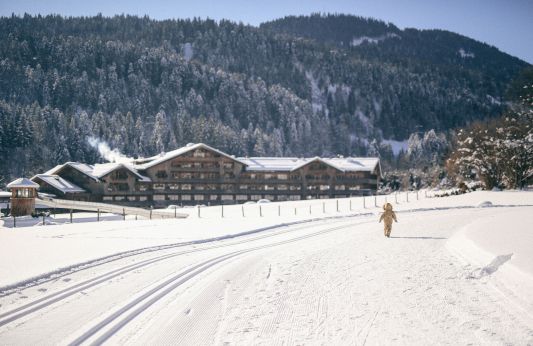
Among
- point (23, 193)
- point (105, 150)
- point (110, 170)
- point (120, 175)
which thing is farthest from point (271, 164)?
point (105, 150)

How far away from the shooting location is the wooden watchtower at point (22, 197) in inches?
2100

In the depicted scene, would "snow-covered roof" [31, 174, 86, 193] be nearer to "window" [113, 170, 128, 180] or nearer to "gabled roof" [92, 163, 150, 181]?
"gabled roof" [92, 163, 150, 181]

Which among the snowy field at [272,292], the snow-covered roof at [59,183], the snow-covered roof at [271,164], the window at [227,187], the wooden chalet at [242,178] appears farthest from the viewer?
the window at [227,187]

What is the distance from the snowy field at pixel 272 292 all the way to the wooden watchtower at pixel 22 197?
38024 mm

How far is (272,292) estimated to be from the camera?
10.7 m

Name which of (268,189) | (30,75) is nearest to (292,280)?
(268,189)

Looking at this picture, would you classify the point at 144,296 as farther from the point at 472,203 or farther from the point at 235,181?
the point at 235,181

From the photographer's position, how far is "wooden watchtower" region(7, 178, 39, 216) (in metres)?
53.3

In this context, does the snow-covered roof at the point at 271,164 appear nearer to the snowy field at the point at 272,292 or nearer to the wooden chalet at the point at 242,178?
the wooden chalet at the point at 242,178

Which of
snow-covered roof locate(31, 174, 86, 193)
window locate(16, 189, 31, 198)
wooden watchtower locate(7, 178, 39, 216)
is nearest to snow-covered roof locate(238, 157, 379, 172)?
snow-covered roof locate(31, 174, 86, 193)

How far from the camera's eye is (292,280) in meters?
12.0

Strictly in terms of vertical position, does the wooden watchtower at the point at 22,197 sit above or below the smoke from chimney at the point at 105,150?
below

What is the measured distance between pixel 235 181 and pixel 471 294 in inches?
3007

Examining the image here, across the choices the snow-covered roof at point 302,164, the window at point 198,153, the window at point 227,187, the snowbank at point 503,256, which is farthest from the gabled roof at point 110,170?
the snowbank at point 503,256
